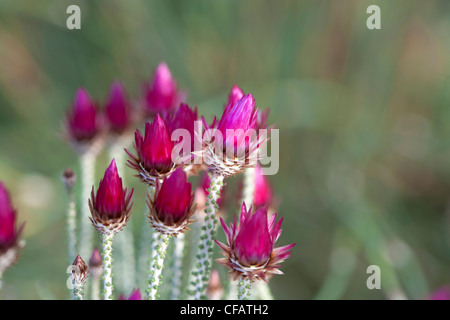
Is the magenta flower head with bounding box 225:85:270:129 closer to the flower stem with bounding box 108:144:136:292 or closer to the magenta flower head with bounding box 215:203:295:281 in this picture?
the magenta flower head with bounding box 215:203:295:281

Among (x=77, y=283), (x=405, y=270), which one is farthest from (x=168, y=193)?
(x=405, y=270)

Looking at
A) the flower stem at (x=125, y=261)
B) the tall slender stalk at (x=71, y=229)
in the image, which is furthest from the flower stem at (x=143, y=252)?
the tall slender stalk at (x=71, y=229)

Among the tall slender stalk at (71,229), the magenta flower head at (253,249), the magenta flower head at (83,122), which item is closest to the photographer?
the magenta flower head at (253,249)

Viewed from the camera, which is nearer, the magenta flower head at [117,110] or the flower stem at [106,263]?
the flower stem at [106,263]

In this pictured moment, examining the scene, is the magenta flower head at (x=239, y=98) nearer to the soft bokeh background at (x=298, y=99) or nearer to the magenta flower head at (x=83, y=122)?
the magenta flower head at (x=83, y=122)

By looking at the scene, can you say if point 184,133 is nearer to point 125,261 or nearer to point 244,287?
point 244,287

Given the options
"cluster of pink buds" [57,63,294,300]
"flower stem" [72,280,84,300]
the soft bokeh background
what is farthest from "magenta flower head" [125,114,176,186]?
the soft bokeh background

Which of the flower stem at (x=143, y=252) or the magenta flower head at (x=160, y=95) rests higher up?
the magenta flower head at (x=160, y=95)
